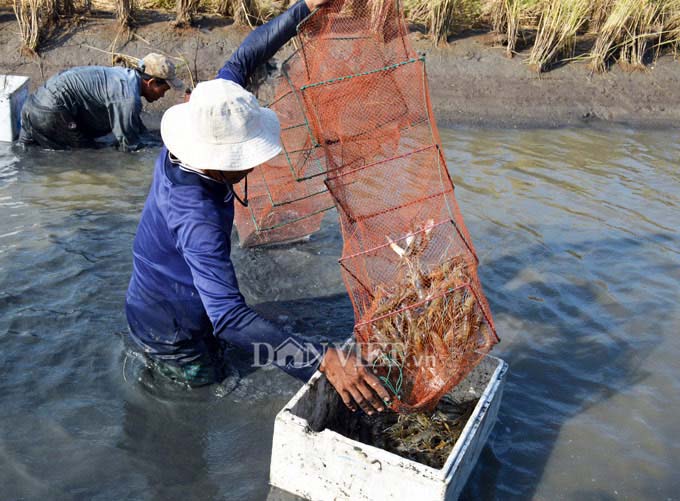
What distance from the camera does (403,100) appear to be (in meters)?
3.84

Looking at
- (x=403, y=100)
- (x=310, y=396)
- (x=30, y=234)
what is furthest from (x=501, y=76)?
(x=310, y=396)

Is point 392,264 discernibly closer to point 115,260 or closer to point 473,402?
point 473,402

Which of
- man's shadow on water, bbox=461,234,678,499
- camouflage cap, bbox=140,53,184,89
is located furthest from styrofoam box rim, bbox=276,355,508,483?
camouflage cap, bbox=140,53,184,89

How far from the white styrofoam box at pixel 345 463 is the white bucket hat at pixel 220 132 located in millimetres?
1064

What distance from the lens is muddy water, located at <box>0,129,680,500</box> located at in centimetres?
322

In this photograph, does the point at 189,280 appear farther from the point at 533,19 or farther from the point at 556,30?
the point at 533,19

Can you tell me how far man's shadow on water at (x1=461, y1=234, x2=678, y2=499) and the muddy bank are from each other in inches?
160

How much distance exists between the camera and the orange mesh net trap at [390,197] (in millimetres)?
3064

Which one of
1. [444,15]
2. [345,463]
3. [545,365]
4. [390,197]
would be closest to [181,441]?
[345,463]

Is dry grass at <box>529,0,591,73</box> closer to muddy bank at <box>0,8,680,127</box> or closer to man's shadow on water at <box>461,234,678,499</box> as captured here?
muddy bank at <box>0,8,680,127</box>

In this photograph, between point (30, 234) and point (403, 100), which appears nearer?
point (403, 100)

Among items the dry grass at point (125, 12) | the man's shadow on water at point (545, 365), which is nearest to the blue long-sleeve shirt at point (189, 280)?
the man's shadow on water at point (545, 365)

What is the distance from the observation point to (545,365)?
4.16m

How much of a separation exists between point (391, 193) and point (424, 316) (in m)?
1.09
